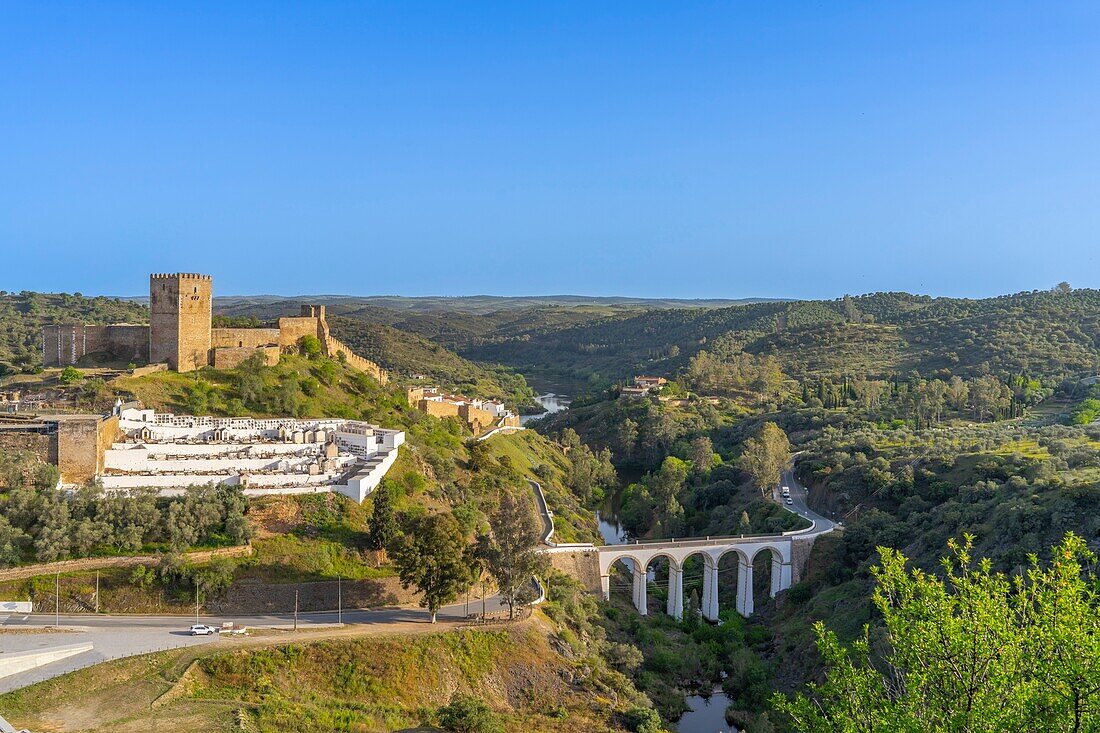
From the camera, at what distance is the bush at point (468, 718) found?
19.9 m

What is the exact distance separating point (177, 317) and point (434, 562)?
56.3 ft

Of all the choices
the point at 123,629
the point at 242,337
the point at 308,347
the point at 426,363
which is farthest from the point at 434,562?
the point at 426,363

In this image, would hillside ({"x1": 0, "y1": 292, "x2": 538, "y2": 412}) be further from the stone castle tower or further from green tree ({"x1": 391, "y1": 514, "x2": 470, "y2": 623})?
green tree ({"x1": 391, "y1": 514, "x2": 470, "y2": 623})

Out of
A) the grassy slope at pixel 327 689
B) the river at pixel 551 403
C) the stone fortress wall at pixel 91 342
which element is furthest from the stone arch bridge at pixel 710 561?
the river at pixel 551 403

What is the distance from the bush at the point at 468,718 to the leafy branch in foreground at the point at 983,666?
9.79 meters

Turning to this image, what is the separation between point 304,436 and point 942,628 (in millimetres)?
24718

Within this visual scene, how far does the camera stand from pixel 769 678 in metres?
30.1

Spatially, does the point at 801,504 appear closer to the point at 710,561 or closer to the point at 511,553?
the point at 710,561

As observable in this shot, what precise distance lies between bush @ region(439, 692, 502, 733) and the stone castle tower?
2098 cm

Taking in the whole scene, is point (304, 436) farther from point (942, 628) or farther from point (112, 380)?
point (942, 628)

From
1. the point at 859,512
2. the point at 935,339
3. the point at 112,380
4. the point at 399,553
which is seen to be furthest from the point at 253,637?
the point at 935,339

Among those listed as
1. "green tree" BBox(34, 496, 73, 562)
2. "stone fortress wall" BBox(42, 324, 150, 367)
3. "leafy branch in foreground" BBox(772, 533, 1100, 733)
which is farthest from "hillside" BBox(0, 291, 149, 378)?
"leafy branch in foreground" BBox(772, 533, 1100, 733)

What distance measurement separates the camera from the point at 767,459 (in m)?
47.0

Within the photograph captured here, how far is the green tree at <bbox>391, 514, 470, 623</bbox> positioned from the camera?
24.4m
